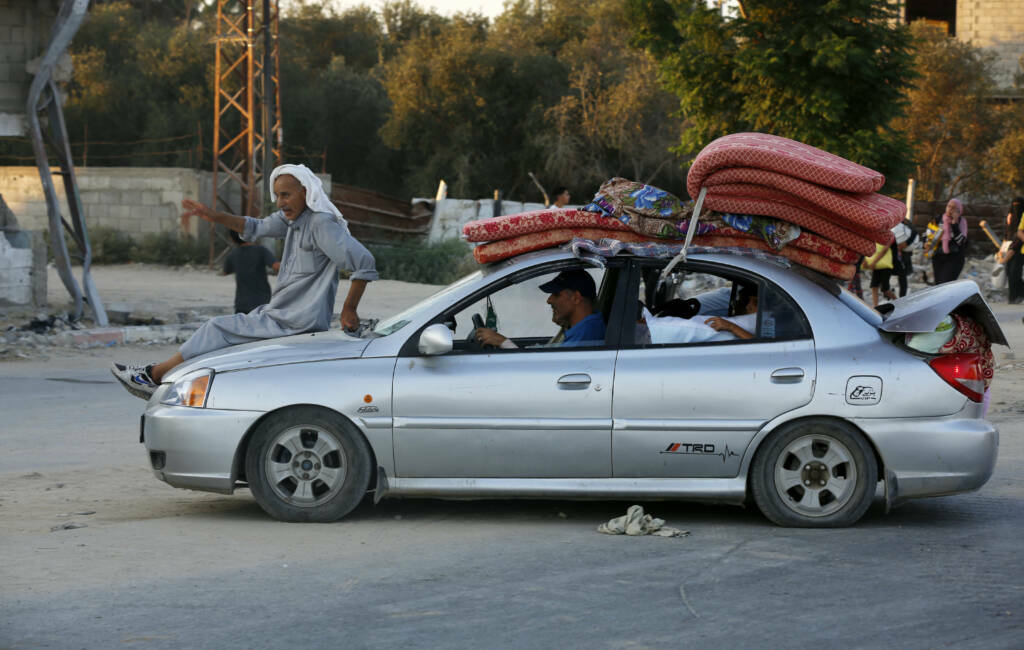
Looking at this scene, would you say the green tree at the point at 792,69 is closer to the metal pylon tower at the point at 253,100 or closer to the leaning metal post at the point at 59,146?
the metal pylon tower at the point at 253,100

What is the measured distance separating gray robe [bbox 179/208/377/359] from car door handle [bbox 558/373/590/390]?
1.57 m

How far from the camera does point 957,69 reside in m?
42.8

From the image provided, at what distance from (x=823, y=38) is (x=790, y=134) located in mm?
2445

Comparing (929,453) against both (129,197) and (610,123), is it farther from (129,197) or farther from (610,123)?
(610,123)

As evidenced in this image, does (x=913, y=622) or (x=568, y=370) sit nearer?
(x=913, y=622)

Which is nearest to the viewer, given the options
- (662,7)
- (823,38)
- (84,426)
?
(84,426)

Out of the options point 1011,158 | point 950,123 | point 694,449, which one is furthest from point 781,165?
point 950,123

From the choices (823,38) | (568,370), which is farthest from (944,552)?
(823,38)

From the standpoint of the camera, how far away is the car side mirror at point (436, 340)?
20.3 ft

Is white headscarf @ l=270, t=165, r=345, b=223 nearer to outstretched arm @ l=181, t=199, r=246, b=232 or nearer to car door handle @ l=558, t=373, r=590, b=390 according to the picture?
outstretched arm @ l=181, t=199, r=246, b=232

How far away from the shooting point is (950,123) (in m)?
42.1

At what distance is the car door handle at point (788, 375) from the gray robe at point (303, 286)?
93.4 inches

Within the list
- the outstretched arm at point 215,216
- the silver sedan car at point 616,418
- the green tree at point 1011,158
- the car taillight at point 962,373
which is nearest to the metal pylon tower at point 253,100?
the green tree at point 1011,158

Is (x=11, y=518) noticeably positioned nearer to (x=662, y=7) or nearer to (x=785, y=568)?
(x=785, y=568)
